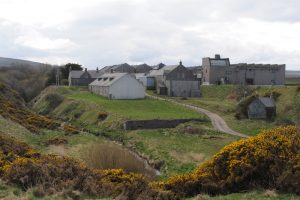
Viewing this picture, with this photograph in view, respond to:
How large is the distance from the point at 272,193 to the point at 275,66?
90.2 meters

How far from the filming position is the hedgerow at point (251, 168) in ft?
44.9

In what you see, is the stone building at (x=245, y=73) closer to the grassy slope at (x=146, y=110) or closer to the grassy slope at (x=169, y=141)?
the grassy slope at (x=146, y=110)

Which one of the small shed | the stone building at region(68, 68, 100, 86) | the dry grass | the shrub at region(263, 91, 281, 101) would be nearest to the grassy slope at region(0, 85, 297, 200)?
the dry grass

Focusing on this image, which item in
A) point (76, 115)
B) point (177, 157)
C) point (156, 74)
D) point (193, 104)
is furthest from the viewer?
point (156, 74)

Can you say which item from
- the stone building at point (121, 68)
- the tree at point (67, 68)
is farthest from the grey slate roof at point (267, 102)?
the tree at point (67, 68)

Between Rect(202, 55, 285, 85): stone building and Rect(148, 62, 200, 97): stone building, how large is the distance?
1192cm

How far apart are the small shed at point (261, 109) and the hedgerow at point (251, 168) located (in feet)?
134

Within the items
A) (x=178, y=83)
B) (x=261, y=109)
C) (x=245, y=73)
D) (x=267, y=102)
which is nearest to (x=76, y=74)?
(x=178, y=83)

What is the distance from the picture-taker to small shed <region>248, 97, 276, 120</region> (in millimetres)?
55875

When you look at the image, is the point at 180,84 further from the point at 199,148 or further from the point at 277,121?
the point at 199,148

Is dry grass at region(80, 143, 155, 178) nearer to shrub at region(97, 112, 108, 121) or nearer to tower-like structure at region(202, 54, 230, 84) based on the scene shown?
shrub at region(97, 112, 108, 121)

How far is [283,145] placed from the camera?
14.4m

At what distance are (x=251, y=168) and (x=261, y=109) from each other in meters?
43.5

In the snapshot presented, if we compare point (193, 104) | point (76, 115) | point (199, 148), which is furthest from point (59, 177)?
point (193, 104)
